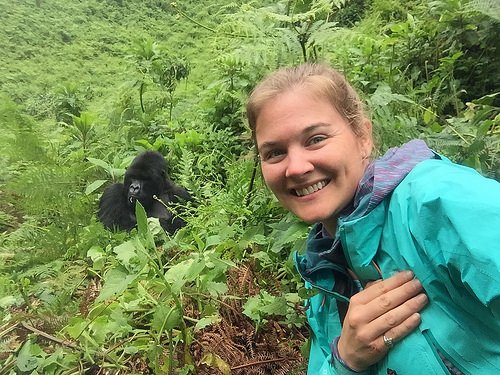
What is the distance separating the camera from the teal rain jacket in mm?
792

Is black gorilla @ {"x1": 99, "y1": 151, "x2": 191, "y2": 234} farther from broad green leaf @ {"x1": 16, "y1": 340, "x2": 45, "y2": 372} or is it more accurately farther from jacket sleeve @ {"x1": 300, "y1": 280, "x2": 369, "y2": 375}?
jacket sleeve @ {"x1": 300, "y1": 280, "x2": 369, "y2": 375}

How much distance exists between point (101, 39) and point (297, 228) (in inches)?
344

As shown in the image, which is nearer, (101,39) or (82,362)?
(82,362)

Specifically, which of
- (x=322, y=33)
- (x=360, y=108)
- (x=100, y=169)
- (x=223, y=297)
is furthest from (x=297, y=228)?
(x=100, y=169)

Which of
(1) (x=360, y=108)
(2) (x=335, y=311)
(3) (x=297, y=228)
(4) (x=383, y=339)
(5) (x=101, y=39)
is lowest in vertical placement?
(5) (x=101, y=39)

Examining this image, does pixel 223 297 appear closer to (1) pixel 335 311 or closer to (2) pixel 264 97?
(1) pixel 335 311

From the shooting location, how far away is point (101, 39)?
9664 millimetres

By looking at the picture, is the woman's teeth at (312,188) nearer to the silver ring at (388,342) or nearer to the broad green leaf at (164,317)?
the silver ring at (388,342)

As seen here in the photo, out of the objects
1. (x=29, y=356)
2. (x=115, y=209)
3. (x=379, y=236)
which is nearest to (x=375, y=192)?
(x=379, y=236)

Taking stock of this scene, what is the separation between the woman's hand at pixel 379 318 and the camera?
94 cm

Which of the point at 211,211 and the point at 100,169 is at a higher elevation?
the point at 211,211

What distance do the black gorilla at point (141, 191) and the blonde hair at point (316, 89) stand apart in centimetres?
246

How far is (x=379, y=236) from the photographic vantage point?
3.26 ft

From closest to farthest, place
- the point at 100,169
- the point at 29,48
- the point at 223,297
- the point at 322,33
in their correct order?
1. the point at 223,297
2. the point at 322,33
3. the point at 100,169
4. the point at 29,48
